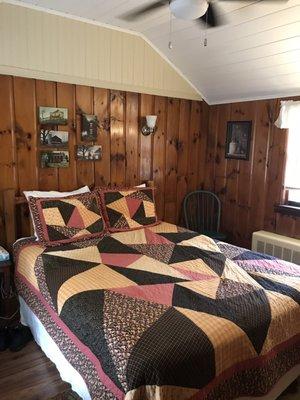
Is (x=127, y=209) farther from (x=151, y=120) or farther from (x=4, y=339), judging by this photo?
(x=4, y=339)

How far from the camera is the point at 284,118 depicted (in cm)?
291

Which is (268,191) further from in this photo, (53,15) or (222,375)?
(53,15)

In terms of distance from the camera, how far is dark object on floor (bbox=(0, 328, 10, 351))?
7.12ft

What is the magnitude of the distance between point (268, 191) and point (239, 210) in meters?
0.43

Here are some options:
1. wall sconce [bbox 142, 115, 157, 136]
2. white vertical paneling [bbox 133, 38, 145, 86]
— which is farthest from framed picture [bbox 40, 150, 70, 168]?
white vertical paneling [bbox 133, 38, 145, 86]

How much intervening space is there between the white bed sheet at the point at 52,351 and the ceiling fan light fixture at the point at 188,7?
1962 millimetres

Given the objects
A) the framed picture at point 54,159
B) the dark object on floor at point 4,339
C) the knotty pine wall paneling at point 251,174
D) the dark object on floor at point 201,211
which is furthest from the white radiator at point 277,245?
the dark object on floor at point 4,339

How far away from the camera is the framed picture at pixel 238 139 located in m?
A: 3.33

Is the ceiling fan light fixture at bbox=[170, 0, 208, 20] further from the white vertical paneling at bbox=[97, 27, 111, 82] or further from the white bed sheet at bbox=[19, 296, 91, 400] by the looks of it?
the white bed sheet at bbox=[19, 296, 91, 400]

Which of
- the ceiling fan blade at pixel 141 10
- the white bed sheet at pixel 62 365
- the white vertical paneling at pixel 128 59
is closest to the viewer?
the white bed sheet at pixel 62 365

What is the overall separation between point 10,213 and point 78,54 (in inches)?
58.0

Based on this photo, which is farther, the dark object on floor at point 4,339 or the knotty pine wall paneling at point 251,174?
the knotty pine wall paneling at point 251,174

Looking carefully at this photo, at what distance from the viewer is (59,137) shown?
274cm

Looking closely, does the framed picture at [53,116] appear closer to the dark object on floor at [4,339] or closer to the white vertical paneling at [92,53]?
the white vertical paneling at [92,53]
